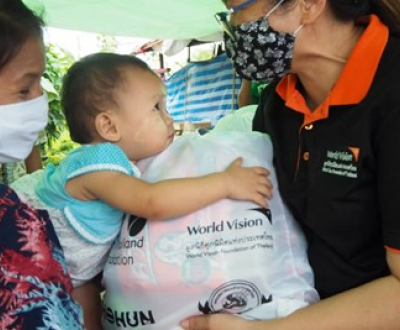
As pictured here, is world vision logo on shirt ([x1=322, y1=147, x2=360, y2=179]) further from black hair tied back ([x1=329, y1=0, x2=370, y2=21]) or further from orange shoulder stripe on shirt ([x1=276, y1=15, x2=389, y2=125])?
black hair tied back ([x1=329, y1=0, x2=370, y2=21])

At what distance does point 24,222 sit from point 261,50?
2.32 feet

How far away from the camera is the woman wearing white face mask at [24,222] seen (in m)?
0.83

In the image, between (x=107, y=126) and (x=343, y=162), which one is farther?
(x=107, y=126)

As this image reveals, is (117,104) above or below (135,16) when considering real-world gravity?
above

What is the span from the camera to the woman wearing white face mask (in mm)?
834

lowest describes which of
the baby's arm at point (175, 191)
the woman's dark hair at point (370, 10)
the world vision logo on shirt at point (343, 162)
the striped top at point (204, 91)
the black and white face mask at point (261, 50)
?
the striped top at point (204, 91)

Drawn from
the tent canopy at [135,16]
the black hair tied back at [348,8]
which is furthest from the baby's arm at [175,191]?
the tent canopy at [135,16]

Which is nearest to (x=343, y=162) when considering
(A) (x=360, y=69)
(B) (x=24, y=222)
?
(A) (x=360, y=69)

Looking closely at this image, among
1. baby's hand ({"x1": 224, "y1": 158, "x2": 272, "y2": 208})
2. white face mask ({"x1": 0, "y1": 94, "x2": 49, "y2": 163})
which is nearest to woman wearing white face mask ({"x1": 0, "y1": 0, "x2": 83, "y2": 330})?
white face mask ({"x1": 0, "y1": 94, "x2": 49, "y2": 163})

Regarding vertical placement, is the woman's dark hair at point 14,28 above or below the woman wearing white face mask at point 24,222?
above

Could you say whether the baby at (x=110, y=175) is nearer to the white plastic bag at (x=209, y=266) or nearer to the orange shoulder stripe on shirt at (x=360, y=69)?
the white plastic bag at (x=209, y=266)

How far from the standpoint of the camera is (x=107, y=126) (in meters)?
1.17

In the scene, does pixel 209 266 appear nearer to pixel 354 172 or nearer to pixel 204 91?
pixel 354 172

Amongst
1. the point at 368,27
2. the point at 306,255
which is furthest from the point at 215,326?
the point at 368,27
